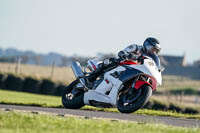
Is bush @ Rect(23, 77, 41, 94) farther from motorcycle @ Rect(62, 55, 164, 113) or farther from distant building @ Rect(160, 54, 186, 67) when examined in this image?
distant building @ Rect(160, 54, 186, 67)

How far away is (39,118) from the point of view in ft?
26.5

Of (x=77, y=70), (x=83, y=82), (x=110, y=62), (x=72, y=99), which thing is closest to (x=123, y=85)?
(x=110, y=62)

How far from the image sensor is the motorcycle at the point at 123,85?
10.3 m

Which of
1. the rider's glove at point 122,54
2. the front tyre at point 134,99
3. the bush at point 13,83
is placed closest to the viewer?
the front tyre at point 134,99

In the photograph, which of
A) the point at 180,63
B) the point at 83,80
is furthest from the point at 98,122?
Result: the point at 180,63

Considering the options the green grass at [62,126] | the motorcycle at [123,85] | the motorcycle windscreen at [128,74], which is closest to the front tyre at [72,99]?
the motorcycle at [123,85]

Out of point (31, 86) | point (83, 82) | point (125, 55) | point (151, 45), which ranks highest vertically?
point (151, 45)

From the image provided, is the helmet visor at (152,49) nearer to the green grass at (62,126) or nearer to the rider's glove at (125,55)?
the rider's glove at (125,55)

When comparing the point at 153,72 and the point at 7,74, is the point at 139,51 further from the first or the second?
the point at 7,74

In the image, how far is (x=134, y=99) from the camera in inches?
406

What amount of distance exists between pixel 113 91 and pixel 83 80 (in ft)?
4.56

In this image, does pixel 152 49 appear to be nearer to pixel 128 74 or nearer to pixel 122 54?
pixel 122 54

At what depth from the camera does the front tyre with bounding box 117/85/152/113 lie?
1011 centimetres

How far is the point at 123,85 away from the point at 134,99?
24.7 inches
